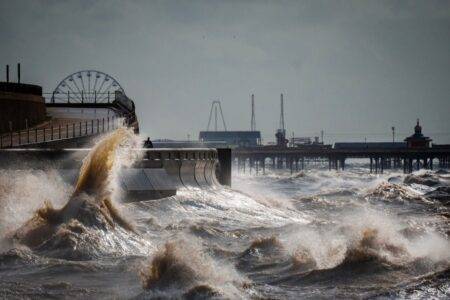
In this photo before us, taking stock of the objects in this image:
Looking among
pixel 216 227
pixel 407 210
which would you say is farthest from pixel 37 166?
pixel 407 210

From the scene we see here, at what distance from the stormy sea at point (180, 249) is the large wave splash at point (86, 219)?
3 cm

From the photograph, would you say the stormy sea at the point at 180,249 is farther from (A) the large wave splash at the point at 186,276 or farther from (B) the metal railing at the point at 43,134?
(B) the metal railing at the point at 43,134

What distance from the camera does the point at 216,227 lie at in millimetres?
19672

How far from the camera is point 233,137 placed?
19200cm

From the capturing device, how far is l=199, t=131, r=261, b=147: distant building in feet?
623

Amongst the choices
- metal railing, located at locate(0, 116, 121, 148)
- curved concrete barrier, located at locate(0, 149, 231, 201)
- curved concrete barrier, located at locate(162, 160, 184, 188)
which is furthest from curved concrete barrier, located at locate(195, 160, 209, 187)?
metal railing, located at locate(0, 116, 121, 148)

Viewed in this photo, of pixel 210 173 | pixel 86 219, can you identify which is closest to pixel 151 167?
pixel 210 173

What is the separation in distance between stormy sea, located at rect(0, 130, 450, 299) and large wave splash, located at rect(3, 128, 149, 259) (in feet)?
0.10

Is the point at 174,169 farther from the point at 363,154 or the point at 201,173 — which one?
the point at 363,154

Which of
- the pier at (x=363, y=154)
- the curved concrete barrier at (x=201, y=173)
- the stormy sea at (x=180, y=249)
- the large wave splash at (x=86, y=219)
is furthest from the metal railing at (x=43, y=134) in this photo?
the pier at (x=363, y=154)

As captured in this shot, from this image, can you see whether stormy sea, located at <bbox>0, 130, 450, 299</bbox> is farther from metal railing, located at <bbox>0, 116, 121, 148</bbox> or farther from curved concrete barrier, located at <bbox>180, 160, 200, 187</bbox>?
metal railing, located at <bbox>0, 116, 121, 148</bbox>

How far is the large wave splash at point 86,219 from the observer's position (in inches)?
606

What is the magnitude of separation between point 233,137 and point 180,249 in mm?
179727

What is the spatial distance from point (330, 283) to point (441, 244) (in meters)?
4.48
